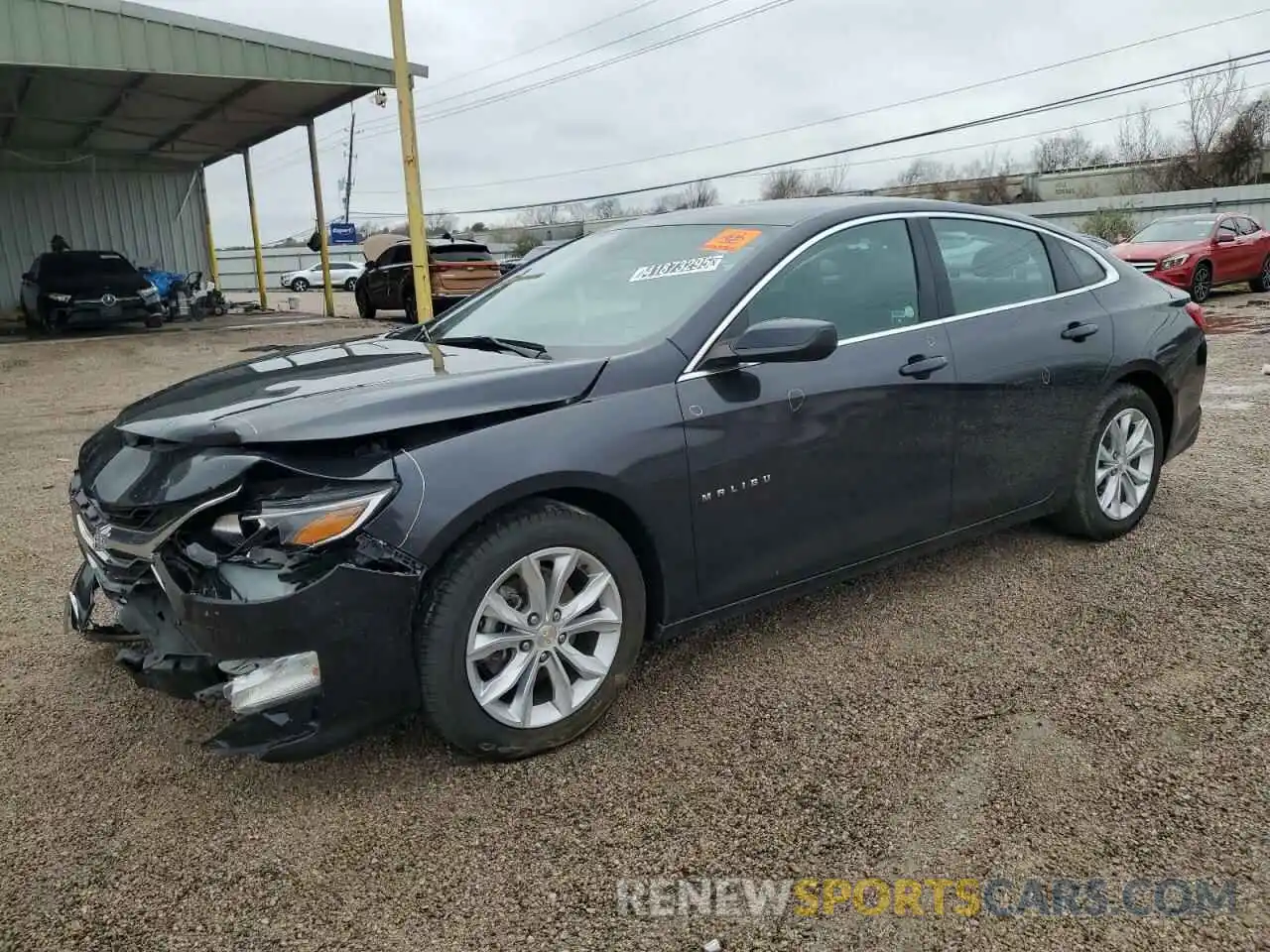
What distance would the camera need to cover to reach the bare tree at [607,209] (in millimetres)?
49438

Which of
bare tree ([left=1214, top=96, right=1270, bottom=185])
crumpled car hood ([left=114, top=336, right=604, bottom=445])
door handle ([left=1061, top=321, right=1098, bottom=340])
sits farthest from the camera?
bare tree ([left=1214, top=96, right=1270, bottom=185])

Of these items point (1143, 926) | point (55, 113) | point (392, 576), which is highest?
point (55, 113)

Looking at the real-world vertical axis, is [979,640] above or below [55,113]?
below

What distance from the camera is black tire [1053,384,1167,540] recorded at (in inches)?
161

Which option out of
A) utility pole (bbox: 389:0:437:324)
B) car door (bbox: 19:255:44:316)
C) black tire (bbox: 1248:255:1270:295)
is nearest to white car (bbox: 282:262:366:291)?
car door (bbox: 19:255:44:316)

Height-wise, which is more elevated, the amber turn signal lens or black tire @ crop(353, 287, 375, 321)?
black tire @ crop(353, 287, 375, 321)

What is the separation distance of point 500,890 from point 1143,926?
1.40m

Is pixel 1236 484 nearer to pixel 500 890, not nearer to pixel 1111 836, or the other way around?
pixel 1111 836

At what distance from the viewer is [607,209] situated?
52656mm

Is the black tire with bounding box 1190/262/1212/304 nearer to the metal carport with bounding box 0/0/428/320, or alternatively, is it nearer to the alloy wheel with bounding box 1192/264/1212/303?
the alloy wheel with bounding box 1192/264/1212/303

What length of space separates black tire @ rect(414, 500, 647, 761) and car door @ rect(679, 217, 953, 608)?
13.3 inches

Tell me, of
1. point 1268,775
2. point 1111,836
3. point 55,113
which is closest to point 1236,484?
point 1268,775

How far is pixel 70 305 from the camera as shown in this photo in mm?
16125

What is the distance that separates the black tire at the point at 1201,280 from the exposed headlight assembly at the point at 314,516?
16.9 metres
